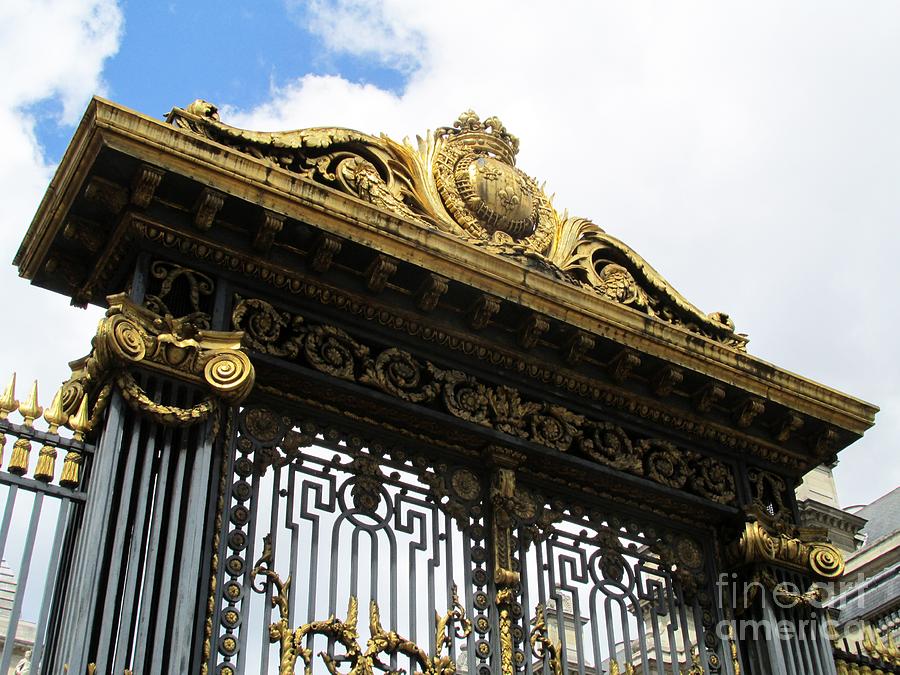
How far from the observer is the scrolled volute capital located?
11.0 metres

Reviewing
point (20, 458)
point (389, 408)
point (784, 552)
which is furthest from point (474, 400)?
point (20, 458)

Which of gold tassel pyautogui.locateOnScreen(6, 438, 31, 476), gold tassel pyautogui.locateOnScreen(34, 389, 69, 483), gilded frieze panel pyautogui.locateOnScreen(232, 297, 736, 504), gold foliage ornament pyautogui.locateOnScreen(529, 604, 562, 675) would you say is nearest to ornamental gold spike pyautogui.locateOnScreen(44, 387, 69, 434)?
gold tassel pyautogui.locateOnScreen(34, 389, 69, 483)

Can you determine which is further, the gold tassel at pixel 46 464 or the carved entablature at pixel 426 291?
the carved entablature at pixel 426 291

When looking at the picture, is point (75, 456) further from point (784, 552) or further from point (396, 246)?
point (784, 552)

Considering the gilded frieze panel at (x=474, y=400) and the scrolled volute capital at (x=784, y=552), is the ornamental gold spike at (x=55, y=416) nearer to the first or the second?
the gilded frieze panel at (x=474, y=400)

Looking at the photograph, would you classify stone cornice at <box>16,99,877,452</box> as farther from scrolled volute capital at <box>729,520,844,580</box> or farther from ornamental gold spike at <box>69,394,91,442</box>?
ornamental gold spike at <box>69,394,91,442</box>

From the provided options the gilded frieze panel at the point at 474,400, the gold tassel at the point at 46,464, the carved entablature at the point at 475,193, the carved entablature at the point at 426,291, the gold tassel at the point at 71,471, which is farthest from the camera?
the carved entablature at the point at 475,193

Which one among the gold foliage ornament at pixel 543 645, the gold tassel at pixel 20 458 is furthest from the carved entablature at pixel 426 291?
the gold foliage ornament at pixel 543 645

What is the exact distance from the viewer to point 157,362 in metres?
8.68

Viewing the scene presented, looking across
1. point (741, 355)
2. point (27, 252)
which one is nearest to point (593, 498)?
point (741, 355)

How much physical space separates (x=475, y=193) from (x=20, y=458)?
14.5 ft

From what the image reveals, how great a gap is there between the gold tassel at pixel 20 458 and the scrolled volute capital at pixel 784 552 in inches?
229

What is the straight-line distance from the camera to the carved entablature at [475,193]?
400 inches

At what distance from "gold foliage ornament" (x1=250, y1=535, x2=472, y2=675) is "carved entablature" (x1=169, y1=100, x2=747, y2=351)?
2825mm
